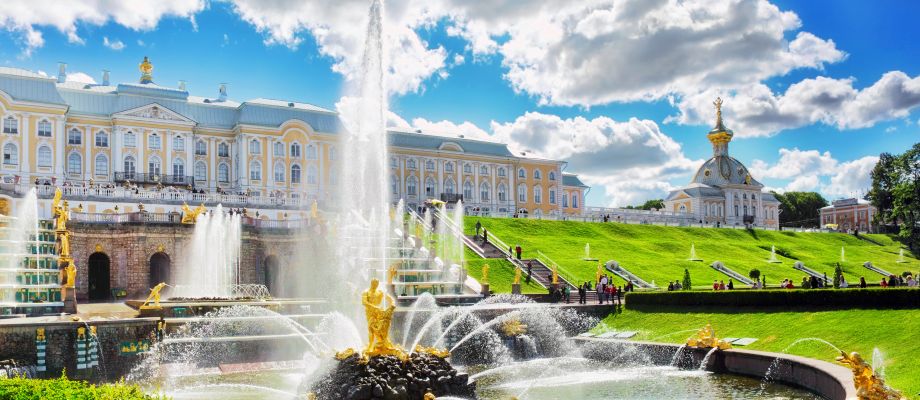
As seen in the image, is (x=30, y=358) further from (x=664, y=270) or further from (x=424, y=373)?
(x=664, y=270)

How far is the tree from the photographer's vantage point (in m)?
122

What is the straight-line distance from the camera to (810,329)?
80.3ft

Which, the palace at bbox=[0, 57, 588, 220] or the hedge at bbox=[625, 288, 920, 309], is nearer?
the hedge at bbox=[625, 288, 920, 309]

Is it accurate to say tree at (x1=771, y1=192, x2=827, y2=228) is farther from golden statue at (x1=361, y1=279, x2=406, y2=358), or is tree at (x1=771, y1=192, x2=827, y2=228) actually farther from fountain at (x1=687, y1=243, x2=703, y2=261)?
Answer: golden statue at (x1=361, y1=279, x2=406, y2=358)

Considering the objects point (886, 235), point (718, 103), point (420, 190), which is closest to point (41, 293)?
point (420, 190)

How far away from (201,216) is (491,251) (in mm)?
17272

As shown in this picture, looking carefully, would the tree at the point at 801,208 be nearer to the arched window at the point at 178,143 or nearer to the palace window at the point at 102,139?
the arched window at the point at 178,143

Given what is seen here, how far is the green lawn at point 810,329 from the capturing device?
19.3 m

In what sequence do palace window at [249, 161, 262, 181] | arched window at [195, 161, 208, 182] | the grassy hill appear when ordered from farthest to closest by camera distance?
palace window at [249, 161, 262, 181], arched window at [195, 161, 208, 182], the grassy hill

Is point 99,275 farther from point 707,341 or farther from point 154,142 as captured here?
point 707,341

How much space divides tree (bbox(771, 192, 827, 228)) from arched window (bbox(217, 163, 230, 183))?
283 ft

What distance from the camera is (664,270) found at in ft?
160

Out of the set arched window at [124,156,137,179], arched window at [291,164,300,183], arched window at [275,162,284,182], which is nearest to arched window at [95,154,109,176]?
arched window at [124,156,137,179]

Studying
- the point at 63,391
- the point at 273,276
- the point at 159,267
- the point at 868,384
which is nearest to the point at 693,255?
the point at 273,276
